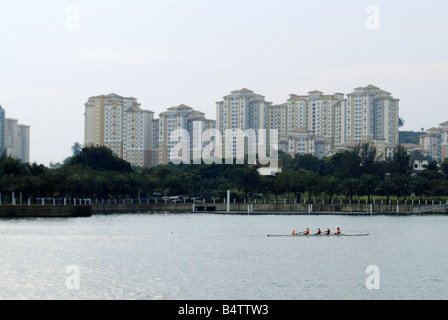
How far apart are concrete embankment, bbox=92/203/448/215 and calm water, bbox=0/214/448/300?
55603 mm

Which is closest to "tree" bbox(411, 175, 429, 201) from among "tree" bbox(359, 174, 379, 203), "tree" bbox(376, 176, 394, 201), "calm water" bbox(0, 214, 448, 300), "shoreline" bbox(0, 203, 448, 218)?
"shoreline" bbox(0, 203, 448, 218)

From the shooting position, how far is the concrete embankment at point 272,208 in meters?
166

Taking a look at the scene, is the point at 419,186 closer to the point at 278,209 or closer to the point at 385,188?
the point at 385,188

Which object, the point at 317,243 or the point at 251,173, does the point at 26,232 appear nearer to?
the point at 317,243

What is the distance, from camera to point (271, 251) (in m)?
80.2

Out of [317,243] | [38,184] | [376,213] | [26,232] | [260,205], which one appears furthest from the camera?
[260,205]

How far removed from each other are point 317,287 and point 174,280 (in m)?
10.3

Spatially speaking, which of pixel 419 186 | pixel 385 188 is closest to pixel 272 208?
pixel 385 188

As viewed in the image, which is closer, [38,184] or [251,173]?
[38,184]

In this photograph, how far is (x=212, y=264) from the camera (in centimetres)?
6756

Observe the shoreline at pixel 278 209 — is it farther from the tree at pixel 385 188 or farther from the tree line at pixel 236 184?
the tree line at pixel 236 184

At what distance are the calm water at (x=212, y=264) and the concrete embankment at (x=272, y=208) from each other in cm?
5560
